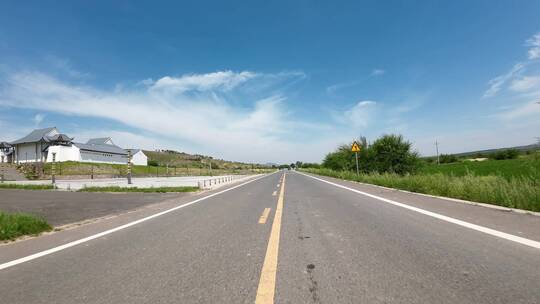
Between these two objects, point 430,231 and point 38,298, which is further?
point 430,231

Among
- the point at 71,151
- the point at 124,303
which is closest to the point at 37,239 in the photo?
the point at 124,303

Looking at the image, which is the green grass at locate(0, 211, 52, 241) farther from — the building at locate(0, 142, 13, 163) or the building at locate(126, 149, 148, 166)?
the building at locate(0, 142, 13, 163)

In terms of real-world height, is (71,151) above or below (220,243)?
above

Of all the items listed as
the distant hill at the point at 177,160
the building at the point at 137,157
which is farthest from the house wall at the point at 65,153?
the distant hill at the point at 177,160

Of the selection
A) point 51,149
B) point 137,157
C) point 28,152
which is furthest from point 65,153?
point 137,157

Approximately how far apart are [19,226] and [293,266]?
668cm

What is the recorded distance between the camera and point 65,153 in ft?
197

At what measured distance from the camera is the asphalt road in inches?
115

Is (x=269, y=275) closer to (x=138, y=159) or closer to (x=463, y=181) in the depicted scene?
(x=463, y=181)

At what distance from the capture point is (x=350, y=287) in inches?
120

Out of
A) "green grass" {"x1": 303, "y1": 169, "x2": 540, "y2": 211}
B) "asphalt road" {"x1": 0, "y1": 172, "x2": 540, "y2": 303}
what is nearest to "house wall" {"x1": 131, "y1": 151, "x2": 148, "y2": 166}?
"green grass" {"x1": 303, "y1": 169, "x2": 540, "y2": 211}

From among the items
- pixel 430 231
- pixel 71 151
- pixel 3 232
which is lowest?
pixel 430 231

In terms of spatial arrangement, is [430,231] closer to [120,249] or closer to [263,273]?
[263,273]

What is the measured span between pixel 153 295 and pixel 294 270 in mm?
1686
